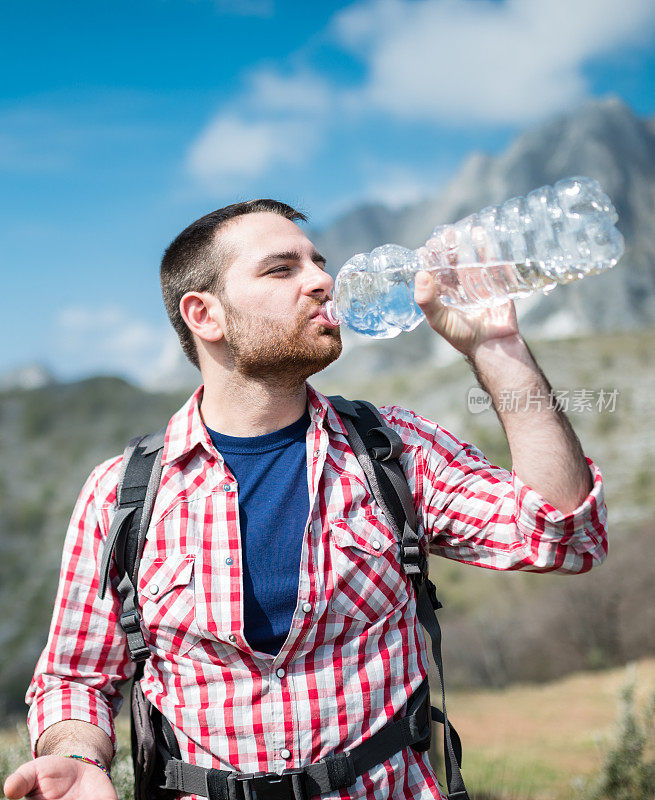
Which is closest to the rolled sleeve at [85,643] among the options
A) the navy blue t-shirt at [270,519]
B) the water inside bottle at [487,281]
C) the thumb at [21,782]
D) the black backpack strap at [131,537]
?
the black backpack strap at [131,537]

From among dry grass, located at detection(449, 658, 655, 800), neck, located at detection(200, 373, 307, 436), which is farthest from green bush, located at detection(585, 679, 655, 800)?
neck, located at detection(200, 373, 307, 436)

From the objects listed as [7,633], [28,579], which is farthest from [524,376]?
[28,579]

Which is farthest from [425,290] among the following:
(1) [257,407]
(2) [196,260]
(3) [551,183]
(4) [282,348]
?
(3) [551,183]

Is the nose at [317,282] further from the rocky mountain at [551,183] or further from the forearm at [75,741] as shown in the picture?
the rocky mountain at [551,183]

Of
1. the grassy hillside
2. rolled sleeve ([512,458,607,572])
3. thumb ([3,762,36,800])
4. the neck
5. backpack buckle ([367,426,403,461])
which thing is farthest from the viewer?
the grassy hillside

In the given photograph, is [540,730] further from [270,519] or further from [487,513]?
[270,519]

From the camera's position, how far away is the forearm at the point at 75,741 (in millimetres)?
2283

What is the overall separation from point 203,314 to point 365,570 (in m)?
1.21

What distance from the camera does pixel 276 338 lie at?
2.60 meters

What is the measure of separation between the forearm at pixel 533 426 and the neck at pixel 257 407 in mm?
774

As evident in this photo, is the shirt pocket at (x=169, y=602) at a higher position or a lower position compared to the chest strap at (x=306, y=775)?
higher

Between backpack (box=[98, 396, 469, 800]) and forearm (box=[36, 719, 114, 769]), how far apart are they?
117 mm

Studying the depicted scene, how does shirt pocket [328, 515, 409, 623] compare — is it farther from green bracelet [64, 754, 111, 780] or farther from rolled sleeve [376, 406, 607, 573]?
green bracelet [64, 754, 111, 780]

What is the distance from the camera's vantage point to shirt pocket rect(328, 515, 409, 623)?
230cm
